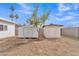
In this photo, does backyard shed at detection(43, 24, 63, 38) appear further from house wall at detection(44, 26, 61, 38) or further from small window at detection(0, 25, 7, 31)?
small window at detection(0, 25, 7, 31)

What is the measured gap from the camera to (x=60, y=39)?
454cm

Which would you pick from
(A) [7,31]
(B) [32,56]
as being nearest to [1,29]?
(A) [7,31]

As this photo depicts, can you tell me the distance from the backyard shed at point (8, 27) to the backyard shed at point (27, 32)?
0.10m

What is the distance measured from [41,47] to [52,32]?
14.0 inches

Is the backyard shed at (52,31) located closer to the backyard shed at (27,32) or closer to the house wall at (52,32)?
the house wall at (52,32)

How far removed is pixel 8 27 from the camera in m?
4.54

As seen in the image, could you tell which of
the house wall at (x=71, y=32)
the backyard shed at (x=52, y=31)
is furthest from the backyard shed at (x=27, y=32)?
the house wall at (x=71, y=32)

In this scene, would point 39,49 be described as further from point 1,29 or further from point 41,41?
point 1,29

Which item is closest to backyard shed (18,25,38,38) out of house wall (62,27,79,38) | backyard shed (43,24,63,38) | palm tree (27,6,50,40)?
palm tree (27,6,50,40)

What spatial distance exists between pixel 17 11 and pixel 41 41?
722mm

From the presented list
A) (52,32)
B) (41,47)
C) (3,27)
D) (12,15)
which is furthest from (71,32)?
(3,27)

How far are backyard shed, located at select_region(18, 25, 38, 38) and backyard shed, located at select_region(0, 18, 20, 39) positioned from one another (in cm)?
10

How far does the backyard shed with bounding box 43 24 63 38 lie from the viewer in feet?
14.9

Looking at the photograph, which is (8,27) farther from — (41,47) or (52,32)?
(52,32)
